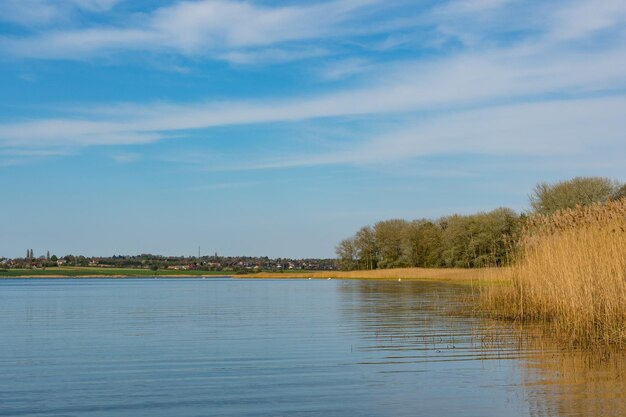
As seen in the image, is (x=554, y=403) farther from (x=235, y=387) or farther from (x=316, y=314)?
(x=316, y=314)

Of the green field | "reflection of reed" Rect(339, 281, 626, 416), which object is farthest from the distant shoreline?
"reflection of reed" Rect(339, 281, 626, 416)

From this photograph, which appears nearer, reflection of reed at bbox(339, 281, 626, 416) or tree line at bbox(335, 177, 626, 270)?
reflection of reed at bbox(339, 281, 626, 416)

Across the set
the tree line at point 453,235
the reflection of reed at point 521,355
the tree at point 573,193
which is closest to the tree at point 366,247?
the tree line at point 453,235

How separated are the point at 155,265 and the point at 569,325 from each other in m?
159

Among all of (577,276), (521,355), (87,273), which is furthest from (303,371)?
(87,273)

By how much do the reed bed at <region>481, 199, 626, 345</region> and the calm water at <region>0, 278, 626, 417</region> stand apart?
1048 mm

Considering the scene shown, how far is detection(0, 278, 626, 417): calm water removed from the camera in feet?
29.6

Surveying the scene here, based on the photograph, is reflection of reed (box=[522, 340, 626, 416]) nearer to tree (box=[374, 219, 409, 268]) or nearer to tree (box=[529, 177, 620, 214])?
tree (box=[529, 177, 620, 214])

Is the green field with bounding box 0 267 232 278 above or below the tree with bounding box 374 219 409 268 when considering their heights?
below

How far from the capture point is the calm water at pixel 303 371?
901 cm

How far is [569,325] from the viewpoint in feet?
51.2

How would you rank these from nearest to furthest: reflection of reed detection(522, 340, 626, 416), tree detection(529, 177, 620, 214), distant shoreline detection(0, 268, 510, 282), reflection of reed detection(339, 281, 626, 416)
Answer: reflection of reed detection(522, 340, 626, 416), reflection of reed detection(339, 281, 626, 416), distant shoreline detection(0, 268, 510, 282), tree detection(529, 177, 620, 214)

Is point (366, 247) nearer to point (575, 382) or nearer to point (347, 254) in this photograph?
point (347, 254)

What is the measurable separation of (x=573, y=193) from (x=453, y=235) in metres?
22.9
